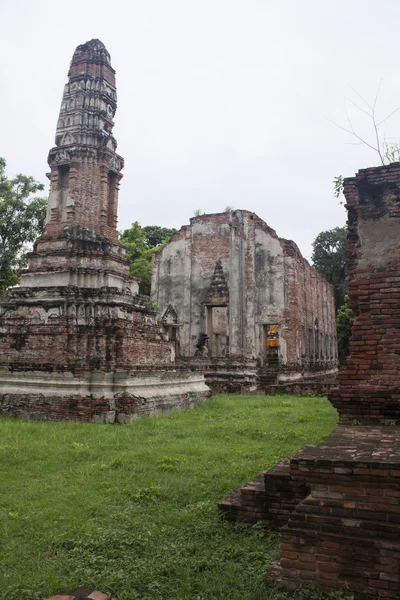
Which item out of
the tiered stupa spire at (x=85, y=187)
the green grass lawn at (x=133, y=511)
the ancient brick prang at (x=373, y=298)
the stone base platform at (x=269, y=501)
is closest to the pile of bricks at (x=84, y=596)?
the green grass lawn at (x=133, y=511)

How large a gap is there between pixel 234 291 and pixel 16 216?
402 inches

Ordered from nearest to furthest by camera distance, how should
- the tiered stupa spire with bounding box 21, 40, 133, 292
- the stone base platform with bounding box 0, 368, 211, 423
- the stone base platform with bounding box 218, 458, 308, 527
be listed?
the stone base platform with bounding box 218, 458, 308, 527, the stone base platform with bounding box 0, 368, 211, 423, the tiered stupa spire with bounding box 21, 40, 133, 292

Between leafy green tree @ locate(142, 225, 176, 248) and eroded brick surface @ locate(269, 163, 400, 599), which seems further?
leafy green tree @ locate(142, 225, 176, 248)

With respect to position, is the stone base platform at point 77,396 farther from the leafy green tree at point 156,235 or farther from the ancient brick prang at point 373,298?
the leafy green tree at point 156,235

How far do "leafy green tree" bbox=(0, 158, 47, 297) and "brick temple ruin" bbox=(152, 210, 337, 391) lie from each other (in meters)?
5.84

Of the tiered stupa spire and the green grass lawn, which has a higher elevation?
the tiered stupa spire

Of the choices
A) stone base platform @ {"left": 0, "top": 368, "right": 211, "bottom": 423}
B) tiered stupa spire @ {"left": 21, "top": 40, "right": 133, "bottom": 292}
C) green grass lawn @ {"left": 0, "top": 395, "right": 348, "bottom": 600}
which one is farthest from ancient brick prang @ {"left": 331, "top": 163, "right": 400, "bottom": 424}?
tiered stupa spire @ {"left": 21, "top": 40, "right": 133, "bottom": 292}

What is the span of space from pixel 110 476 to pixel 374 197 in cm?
460

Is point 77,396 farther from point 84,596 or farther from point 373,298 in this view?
point 84,596

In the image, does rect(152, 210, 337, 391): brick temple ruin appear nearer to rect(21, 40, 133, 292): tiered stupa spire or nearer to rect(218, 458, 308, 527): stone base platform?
rect(21, 40, 133, 292): tiered stupa spire

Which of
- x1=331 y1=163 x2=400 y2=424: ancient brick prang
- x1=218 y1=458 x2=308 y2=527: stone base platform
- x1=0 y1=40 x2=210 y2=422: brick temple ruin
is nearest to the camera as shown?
x1=218 y1=458 x2=308 y2=527: stone base platform

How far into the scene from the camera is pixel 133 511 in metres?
4.69

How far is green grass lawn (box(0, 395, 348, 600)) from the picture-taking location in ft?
11.1

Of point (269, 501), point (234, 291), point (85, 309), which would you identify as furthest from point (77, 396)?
point (234, 291)
